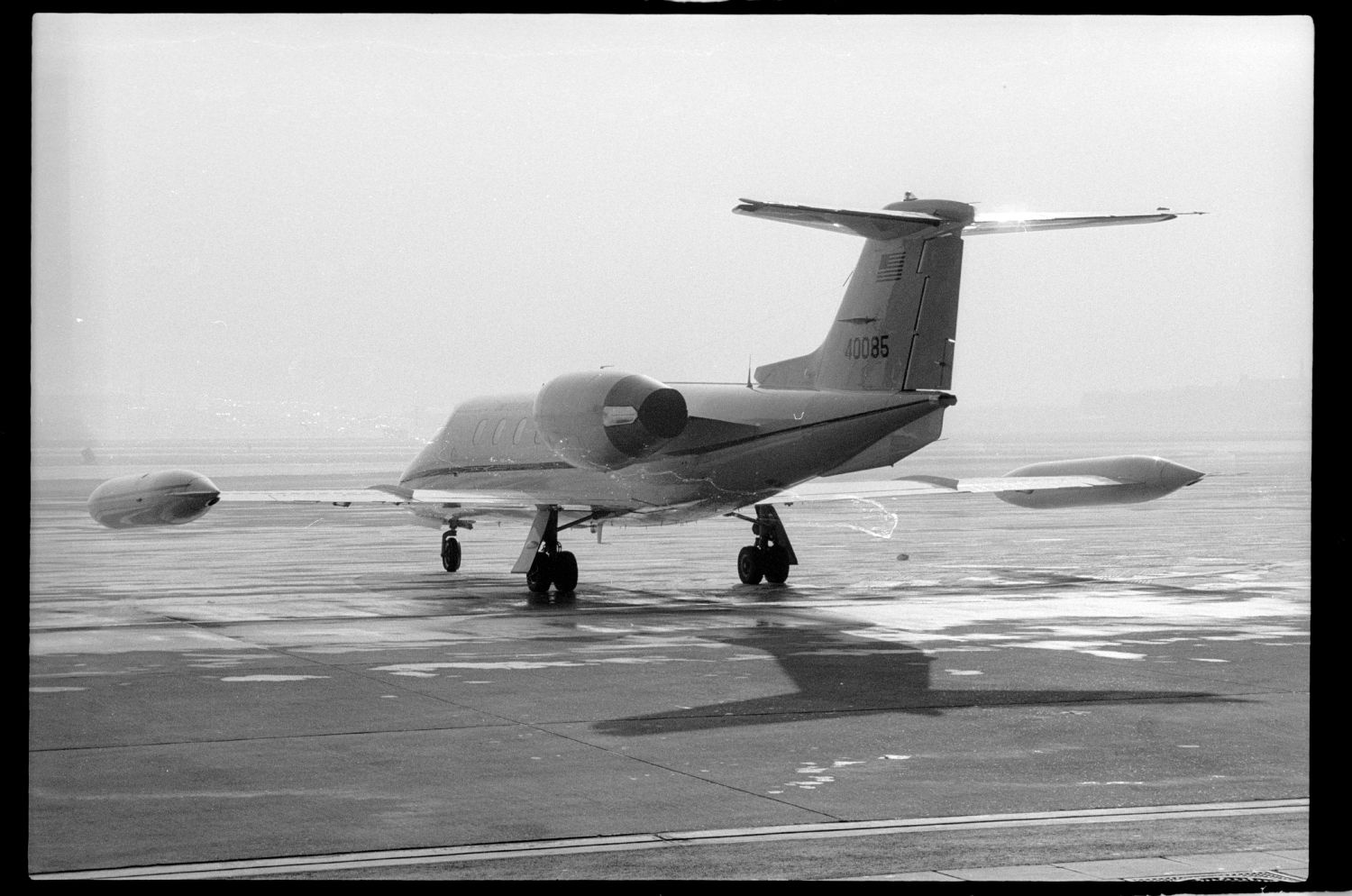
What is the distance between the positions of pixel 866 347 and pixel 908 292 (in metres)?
0.88

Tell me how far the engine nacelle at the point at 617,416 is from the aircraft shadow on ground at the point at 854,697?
4.77 meters

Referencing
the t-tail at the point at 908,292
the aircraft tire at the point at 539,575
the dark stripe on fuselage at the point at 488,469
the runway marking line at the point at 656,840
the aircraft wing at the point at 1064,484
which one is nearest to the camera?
the runway marking line at the point at 656,840

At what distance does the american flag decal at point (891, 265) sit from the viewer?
2017 cm

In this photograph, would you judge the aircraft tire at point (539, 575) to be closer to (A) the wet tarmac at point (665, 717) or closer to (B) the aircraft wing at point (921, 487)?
(A) the wet tarmac at point (665, 717)

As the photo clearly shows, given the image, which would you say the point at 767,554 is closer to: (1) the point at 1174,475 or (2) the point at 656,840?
(1) the point at 1174,475

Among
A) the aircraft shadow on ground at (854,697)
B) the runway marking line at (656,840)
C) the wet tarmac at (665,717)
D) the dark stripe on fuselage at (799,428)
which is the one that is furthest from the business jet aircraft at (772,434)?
the runway marking line at (656,840)

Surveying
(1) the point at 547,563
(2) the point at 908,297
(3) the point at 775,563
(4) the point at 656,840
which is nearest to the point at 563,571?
(1) the point at 547,563

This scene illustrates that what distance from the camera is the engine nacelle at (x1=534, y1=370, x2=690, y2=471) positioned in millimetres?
19781

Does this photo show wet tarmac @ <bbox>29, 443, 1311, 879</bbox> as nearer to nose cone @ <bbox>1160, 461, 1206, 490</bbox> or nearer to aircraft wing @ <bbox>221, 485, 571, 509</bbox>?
aircraft wing @ <bbox>221, 485, 571, 509</bbox>

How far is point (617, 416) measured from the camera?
19781mm

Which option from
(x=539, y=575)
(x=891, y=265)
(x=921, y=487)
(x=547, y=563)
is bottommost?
(x=539, y=575)

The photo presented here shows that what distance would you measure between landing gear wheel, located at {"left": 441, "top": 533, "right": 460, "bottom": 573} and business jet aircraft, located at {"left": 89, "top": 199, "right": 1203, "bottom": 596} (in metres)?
Answer: 3.18

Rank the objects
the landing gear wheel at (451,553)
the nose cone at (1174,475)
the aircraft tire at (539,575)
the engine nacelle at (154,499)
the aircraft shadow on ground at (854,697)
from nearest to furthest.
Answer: the aircraft shadow on ground at (854,697), the engine nacelle at (154,499), the aircraft tire at (539,575), the nose cone at (1174,475), the landing gear wheel at (451,553)

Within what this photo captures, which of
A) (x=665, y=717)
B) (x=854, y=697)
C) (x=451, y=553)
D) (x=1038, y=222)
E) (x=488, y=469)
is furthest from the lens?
(x=451, y=553)
